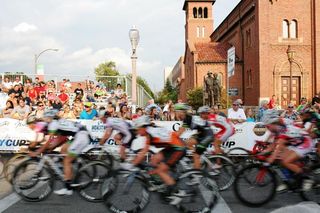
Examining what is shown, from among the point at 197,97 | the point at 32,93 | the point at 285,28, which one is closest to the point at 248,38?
the point at 285,28

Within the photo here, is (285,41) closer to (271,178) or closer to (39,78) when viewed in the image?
(39,78)

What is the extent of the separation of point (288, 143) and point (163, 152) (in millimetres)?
2506

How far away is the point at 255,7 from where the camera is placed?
136 ft

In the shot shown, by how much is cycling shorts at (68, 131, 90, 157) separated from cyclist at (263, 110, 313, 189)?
12.0 feet

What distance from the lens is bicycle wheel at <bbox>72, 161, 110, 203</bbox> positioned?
769 centimetres

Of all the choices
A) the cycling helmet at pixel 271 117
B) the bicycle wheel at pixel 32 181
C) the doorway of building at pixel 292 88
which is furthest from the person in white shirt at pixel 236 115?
the doorway of building at pixel 292 88

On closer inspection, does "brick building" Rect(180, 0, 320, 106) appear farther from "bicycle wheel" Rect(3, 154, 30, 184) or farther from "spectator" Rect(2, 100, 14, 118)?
"bicycle wheel" Rect(3, 154, 30, 184)

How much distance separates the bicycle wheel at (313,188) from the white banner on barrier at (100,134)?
5224 mm

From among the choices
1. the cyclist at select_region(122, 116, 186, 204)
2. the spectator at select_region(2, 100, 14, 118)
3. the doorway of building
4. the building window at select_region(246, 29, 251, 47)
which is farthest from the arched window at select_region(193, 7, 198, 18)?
the cyclist at select_region(122, 116, 186, 204)

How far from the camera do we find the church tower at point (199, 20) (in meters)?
70.3

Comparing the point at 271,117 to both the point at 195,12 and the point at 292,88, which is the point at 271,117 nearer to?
the point at 292,88

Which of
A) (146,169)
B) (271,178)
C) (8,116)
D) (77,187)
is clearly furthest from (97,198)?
(8,116)

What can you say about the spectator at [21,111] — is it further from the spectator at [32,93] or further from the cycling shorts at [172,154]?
the cycling shorts at [172,154]

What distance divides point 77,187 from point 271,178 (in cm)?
372
